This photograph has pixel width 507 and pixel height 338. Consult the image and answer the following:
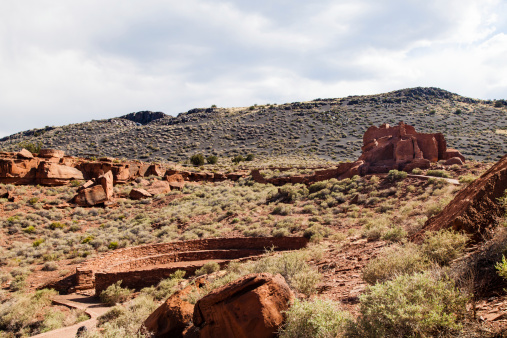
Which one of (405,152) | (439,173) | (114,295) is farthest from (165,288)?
(405,152)

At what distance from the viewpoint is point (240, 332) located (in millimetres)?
4738

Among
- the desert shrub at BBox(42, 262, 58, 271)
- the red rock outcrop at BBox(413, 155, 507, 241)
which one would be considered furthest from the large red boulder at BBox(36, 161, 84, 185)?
the red rock outcrop at BBox(413, 155, 507, 241)

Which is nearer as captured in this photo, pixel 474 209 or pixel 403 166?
pixel 474 209

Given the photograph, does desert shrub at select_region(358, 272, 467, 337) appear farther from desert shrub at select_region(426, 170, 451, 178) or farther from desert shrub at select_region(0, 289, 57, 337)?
desert shrub at select_region(426, 170, 451, 178)

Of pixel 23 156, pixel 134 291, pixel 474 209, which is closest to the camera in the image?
pixel 474 209

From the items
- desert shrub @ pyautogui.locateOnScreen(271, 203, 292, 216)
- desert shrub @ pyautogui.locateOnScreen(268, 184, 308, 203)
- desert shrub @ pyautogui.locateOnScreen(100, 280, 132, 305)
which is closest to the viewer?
desert shrub @ pyautogui.locateOnScreen(100, 280, 132, 305)

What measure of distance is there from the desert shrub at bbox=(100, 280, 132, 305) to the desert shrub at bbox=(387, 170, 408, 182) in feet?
58.4

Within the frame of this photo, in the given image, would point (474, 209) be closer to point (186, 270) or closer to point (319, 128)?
point (186, 270)

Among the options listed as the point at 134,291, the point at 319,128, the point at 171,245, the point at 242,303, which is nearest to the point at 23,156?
the point at 171,245

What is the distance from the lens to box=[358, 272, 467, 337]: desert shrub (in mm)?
3486

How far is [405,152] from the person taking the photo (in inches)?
939

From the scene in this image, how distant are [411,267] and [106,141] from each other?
2826 inches

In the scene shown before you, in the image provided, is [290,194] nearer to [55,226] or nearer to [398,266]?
[55,226]

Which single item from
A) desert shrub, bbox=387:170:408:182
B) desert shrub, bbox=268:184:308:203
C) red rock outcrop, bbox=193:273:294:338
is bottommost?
desert shrub, bbox=268:184:308:203
